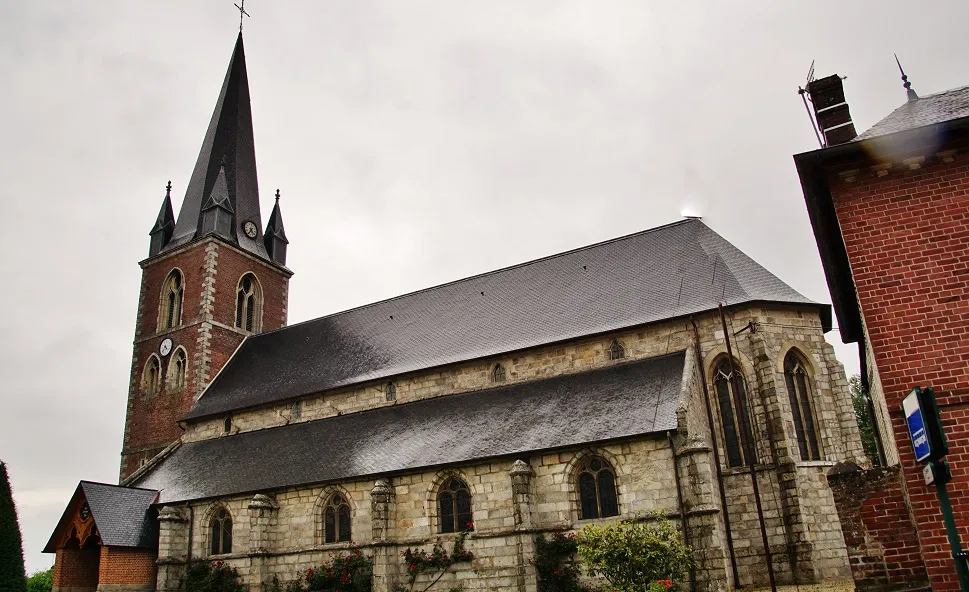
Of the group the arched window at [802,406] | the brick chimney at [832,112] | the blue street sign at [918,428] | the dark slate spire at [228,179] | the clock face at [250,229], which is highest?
the dark slate spire at [228,179]

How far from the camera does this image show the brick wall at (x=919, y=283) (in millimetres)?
6758

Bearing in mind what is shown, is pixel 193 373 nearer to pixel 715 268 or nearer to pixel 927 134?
pixel 715 268

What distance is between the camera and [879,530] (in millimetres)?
7383

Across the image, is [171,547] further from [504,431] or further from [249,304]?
[249,304]

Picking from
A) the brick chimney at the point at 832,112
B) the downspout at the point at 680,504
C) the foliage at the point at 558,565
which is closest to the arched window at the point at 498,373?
the foliage at the point at 558,565

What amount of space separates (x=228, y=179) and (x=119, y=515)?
16.2 meters

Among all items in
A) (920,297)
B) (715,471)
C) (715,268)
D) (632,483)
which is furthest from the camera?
(715,268)

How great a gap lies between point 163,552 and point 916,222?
20.4m

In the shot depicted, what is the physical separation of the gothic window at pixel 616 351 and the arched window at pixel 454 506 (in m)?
5.35

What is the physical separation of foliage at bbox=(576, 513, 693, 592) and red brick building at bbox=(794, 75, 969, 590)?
5234 millimetres

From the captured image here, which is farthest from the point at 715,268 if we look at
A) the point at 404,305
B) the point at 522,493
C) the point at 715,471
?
the point at 404,305

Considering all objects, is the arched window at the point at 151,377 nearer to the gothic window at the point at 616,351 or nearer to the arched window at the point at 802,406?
the gothic window at the point at 616,351

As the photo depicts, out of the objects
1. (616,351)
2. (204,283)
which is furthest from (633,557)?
(204,283)

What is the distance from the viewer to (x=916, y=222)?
304 inches
